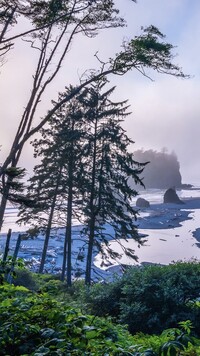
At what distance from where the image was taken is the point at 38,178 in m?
23.8

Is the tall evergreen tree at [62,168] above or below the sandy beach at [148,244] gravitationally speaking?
above

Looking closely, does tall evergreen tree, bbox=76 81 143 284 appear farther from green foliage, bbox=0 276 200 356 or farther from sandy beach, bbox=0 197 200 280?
green foliage, bbox=0 276 200 356

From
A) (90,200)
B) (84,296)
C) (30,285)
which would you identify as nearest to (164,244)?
(90,200)

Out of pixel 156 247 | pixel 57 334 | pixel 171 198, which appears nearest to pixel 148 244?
pixel 156 247

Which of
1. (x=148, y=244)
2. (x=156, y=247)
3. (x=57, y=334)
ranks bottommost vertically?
(x=156, y=247)

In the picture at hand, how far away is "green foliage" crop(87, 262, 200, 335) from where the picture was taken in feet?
27.8

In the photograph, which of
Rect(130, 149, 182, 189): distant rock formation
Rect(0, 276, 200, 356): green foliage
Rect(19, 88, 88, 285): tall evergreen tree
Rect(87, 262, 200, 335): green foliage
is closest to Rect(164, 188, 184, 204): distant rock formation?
Rect(130, 149, 182, 189): distant rock formation

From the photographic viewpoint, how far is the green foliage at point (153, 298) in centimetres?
848

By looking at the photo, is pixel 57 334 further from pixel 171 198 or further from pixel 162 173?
pixel 162 173

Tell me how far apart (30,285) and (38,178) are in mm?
9216

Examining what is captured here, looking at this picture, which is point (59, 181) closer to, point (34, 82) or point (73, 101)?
point (73, 101)

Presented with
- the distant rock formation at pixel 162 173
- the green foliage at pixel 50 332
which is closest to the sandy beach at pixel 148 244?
the green foliage at pixel 50 332

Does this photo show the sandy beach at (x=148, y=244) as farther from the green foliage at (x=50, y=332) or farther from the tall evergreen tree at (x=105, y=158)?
the green foliage at (x=50, y=332)

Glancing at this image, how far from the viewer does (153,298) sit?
8.96 metres
